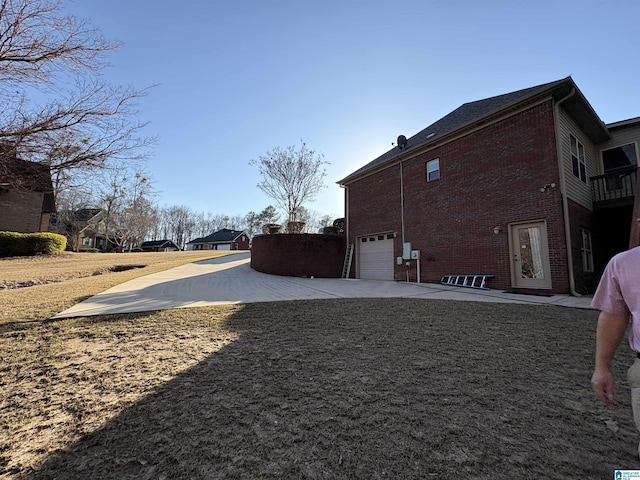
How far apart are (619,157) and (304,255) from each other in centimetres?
1250

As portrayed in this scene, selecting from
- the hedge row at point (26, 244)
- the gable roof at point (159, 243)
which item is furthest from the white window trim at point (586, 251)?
the gable roof at point (159, 243)

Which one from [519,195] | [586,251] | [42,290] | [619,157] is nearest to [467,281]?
[519,195]

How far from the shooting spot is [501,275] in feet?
28.3

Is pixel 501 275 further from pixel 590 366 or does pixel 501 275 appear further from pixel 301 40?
pixel 301 40

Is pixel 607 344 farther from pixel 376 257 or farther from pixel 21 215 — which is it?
pixel 21 215

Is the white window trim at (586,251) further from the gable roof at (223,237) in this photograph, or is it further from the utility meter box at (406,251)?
the gable roof at (223,237)

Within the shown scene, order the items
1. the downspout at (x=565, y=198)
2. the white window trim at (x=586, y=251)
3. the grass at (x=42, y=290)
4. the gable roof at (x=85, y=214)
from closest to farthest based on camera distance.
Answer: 1. the grass at (x=42, y=290)
2. the downspout at (x=565, y=198)
3. the white window trim at (x=586, y=251)
4. the gable roof at (x=85, y=214)

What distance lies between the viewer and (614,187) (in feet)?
31.0

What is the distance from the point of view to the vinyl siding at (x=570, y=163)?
804cm

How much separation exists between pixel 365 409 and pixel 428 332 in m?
2.32

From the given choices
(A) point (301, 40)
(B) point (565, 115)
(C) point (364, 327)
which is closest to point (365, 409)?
(C) point (364, 327)

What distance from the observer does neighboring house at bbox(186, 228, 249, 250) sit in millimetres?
49125

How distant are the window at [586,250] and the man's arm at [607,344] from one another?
9.50 meters

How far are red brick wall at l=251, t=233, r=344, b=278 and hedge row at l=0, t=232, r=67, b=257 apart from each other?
13.7 metres
